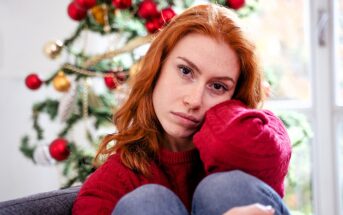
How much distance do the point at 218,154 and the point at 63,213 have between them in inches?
14.0

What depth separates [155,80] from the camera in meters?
1.10

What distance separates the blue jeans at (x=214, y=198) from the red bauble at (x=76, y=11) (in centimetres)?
87

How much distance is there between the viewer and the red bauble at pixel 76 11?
Answer: 4.99ft

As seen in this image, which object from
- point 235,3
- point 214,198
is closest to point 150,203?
point 214,198

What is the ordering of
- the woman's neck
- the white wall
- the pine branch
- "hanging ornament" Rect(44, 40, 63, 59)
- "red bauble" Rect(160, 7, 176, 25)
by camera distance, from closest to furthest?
the woman's neck < "red bauble" Rect(160, 7, 176, 25) < "hanging ornament" Rect(44, 40, 63, 59) < the pine branch < the white wall

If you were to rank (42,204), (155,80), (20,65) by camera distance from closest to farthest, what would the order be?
1. (42,204)
2. (155,80)
3. (20,65)

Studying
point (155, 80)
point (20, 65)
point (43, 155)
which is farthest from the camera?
point (20, 65)

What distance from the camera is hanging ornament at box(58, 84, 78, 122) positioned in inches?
63.6

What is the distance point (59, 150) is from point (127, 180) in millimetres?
612

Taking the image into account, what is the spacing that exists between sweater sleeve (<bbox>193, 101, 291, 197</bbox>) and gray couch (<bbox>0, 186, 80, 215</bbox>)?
1.03ft

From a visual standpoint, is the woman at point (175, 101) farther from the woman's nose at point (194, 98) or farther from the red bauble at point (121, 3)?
the red bauble at point (121, 3)

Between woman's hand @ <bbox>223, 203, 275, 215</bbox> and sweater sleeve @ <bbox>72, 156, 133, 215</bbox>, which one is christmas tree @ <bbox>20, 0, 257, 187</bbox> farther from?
woman's hand @ <bbox>223, 203, 275, 215</bbox>

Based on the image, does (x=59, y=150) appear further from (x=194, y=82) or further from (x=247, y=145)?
(x=247, y=145)

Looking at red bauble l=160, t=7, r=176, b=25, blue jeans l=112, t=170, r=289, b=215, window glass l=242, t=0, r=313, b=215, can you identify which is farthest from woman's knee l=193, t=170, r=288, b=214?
window glass l=242, t=0, r=313, b=215
